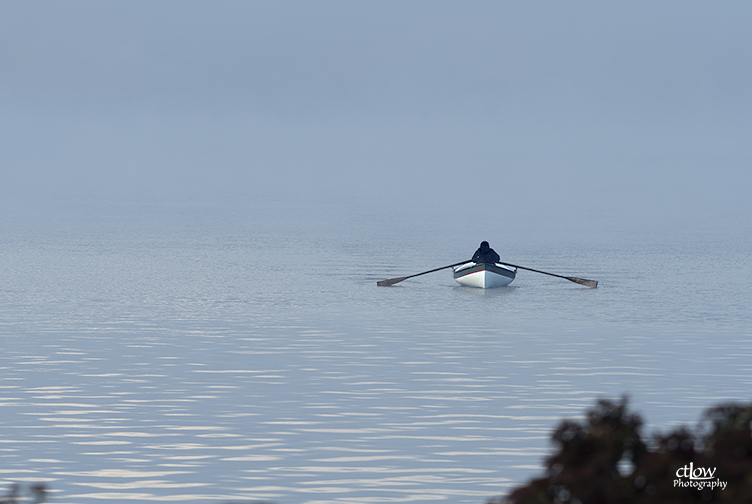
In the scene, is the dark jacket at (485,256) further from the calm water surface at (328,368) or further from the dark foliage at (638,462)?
the dark foliage at (638,462)

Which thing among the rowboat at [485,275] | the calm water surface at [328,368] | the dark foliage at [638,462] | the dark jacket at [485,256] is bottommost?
the calm water surface at [328,368]

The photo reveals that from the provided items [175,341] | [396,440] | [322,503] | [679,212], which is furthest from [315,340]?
[679,212]

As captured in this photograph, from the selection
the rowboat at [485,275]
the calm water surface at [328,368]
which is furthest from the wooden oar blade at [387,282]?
the rowboat at [485,275]

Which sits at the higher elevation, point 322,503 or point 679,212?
point 679,212

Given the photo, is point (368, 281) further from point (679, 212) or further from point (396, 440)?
point (679, 212)

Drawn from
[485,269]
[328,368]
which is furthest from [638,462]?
[485,269]

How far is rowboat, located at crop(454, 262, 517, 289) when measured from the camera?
51344mm

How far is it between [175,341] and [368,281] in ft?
67.4

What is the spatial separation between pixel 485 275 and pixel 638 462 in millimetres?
41966

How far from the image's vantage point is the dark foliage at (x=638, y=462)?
351 inches

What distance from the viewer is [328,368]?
3144 cm

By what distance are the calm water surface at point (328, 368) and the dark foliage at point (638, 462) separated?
9.79 metres

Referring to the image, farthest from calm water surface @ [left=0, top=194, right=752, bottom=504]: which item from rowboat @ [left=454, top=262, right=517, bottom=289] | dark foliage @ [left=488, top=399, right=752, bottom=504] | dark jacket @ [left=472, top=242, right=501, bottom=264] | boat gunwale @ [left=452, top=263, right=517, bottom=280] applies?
dark foliage @ [left=488, top=399, right=752, bottom=504]

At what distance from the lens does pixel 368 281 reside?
185 ft
